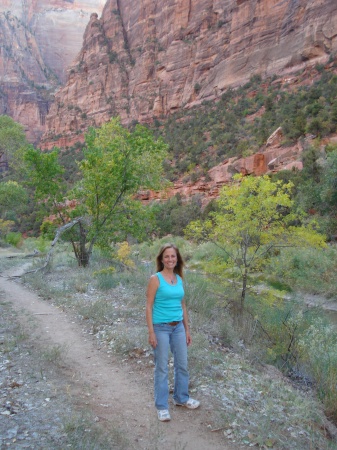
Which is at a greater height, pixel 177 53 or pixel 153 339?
pixel 177 53

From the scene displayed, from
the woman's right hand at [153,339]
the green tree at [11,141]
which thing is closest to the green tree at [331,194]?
the woman's right hand at [153,339]

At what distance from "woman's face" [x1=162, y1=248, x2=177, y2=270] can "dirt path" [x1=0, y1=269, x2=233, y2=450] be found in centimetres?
148

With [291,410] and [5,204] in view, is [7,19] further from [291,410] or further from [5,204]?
[291,410]

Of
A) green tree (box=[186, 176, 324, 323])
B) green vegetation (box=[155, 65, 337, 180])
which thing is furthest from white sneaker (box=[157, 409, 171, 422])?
green vegetation (box=[155, 65, 337, 180])

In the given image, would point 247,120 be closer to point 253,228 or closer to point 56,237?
point 56,237

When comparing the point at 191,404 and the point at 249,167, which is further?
the point at 249,167

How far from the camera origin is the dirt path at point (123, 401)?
3105 millimetres

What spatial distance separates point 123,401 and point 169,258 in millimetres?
1626

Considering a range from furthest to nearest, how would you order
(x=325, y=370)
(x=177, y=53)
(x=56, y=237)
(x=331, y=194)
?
(x=177, y=53) < (x=331, y=194) < (x=56, y=237) < (x=325, y=370)

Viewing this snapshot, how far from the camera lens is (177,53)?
188 ft

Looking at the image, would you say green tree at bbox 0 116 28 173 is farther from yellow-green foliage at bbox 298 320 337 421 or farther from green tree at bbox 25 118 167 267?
yellow-green foliage at bbox 298 320 337 421

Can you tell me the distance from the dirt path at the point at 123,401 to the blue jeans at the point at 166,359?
0.68 ft

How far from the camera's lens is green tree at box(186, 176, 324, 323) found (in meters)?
8.07

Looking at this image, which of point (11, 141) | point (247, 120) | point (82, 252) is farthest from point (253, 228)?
point (247, 120)
